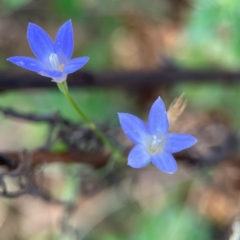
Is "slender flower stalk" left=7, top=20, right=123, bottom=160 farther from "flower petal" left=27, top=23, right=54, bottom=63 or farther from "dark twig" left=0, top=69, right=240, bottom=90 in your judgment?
"dark twig" left=0, top=69, right=240, bottom=90

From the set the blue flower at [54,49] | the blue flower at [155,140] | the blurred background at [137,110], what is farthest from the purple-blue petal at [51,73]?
the blurred background at [137,110]

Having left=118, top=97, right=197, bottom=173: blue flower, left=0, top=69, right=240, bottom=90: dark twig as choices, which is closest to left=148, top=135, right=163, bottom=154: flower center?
left=118, top=97, right=197, bottom=173: blue flower

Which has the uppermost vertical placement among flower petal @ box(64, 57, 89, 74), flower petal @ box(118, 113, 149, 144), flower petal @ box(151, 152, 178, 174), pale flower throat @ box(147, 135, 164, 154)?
flower petal @ box(64, 57, 89, 74)

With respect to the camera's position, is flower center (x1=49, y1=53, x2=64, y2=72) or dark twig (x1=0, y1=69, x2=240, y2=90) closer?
flower center (x1=49, y1=53, x2=64, y2=72)

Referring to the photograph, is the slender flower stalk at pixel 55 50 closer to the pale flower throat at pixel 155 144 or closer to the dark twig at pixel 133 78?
the pale flower throat at pixel 155 144

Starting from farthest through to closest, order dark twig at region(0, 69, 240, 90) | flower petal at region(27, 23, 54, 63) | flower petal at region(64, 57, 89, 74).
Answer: dark twig at region(0, 69, 240, 90) < flower petal at region(27, 23, 54, 63) < flower petal at region(64, 57, 89, 74)

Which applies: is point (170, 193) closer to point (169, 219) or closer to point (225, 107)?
point (169, 219)
